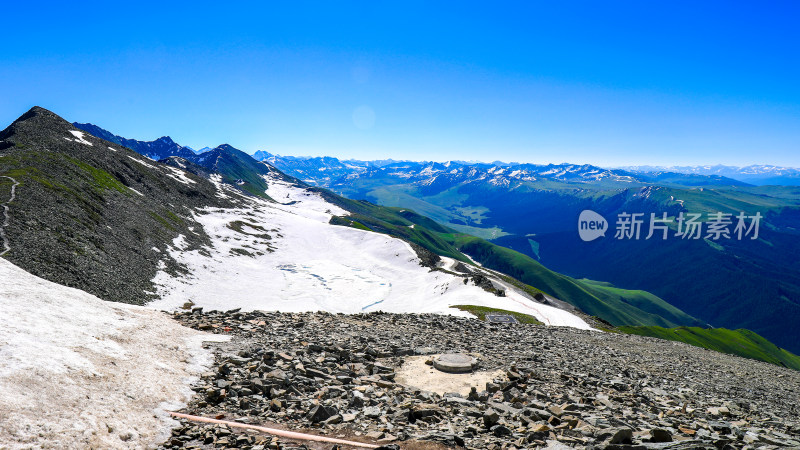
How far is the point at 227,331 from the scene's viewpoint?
25.1m

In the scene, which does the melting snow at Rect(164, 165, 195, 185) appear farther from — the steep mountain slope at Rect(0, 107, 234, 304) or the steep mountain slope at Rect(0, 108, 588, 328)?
the steep mountain slope at Rect(0, 107, 234, 304)

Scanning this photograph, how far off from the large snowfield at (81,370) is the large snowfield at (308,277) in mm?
35339

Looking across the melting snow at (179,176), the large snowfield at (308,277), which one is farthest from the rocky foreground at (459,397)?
→ the melting snow at (179,176)

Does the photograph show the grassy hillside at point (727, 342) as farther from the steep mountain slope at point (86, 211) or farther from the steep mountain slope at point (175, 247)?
the steep mountain slope at point (86, 211)

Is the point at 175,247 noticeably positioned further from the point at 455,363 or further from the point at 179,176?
the point at 179,176

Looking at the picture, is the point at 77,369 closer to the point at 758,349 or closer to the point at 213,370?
the point at 213,370

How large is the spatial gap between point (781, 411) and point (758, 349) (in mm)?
192210

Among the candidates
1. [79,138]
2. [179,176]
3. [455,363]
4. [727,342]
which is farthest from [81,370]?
A: [727,342]

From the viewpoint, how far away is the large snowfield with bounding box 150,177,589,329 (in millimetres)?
64812

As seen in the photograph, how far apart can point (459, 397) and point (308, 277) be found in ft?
247

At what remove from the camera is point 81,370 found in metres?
13.3

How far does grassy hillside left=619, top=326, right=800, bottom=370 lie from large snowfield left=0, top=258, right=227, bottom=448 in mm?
120381

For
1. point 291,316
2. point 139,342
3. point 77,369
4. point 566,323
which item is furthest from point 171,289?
point 566,323

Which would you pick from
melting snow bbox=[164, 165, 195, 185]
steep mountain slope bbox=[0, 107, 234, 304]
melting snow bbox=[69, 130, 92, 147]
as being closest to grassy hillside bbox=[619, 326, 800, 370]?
steep mountain slope bbox=[0, 107, 234, 304]
